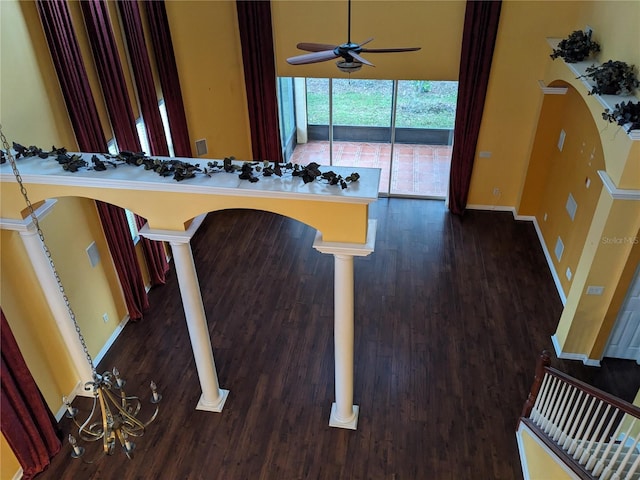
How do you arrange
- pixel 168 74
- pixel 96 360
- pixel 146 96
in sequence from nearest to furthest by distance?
pixel 96 360
pixel 146 96
pixel 168 74

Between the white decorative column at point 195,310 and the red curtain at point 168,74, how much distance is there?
13.4 feet

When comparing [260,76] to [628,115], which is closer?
[628,115]

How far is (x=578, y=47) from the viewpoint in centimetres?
734

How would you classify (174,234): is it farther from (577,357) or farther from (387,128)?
(387,128)

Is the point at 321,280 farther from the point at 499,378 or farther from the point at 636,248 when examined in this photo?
the point at 636,248

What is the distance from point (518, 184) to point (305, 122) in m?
4.61

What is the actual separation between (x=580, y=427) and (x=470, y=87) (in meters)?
6.31

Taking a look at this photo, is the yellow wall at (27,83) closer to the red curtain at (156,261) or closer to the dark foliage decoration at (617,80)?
the red curtain at (156,261)

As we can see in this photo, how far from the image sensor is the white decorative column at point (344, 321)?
15.8 feet

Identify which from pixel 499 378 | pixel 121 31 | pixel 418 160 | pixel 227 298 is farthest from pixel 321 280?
pixel 121 31

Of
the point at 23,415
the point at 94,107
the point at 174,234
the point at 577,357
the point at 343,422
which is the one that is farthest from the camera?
the point at 577,357

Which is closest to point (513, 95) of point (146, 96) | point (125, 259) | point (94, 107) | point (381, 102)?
point (381, 102)

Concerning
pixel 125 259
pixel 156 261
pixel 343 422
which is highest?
pixel 125 259

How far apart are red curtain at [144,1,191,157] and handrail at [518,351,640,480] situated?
→ 22.3ft
